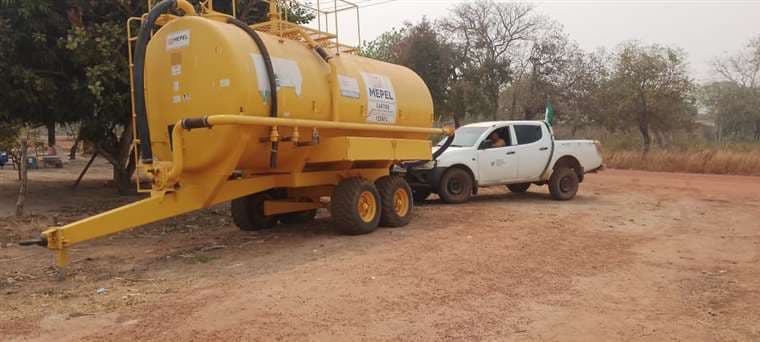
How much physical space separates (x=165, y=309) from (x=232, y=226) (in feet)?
18.3

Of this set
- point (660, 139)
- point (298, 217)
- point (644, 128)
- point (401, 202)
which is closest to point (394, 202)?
point (401, 202)

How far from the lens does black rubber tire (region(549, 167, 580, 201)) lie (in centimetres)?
1421

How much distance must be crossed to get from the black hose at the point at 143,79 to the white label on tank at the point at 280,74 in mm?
1264

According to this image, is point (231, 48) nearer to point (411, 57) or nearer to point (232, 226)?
point (232, 226)

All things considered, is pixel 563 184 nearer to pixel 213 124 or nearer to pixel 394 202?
pixel 394 202

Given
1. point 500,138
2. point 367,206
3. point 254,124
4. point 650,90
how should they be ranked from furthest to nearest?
1. point 650,90
2. point 500,138
3. point 367,206
4. point 254,124

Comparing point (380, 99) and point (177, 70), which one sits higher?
point (177, 70)

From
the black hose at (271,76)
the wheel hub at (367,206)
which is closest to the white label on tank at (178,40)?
the black hose at (271,76)

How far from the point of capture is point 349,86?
9258 mm

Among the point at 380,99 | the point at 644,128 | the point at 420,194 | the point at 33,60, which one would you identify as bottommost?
the point at 420,194

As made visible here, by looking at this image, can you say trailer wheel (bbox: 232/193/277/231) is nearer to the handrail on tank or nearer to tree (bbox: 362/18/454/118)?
the handrail on tank

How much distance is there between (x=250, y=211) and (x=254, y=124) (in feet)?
9.56

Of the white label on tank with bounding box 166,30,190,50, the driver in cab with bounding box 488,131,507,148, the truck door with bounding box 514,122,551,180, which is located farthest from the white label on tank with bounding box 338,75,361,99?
the truck door with bounding box 514,122,551,180

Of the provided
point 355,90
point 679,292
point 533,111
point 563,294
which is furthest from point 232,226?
point 533,111
